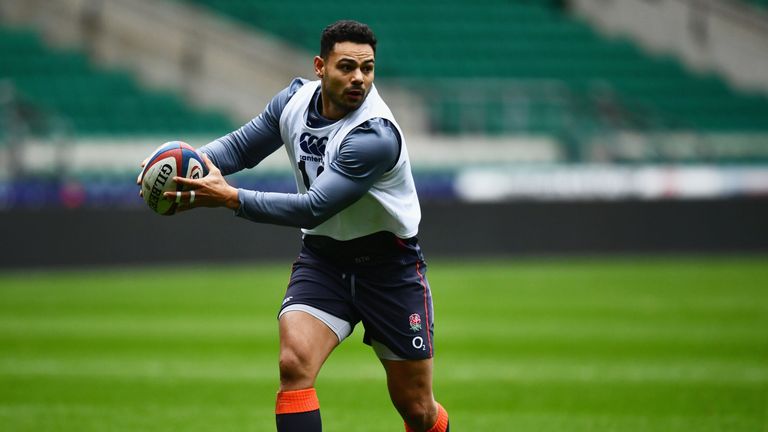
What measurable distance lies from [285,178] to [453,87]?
20.3 feet

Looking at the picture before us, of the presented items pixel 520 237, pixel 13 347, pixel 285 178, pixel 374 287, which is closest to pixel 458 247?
pixel 520 237

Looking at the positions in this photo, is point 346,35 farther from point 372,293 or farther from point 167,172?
point 372,293

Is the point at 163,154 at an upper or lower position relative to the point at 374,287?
upper

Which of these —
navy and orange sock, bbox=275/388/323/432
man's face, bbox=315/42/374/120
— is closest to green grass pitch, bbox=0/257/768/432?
navy and orange sock, bbox=275/388/323/432

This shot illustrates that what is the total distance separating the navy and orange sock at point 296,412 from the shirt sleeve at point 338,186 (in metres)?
0.84

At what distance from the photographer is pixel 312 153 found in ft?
20.2

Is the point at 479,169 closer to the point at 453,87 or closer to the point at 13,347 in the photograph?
the point at 453,87

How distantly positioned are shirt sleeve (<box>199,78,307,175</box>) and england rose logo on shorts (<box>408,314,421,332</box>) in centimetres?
122

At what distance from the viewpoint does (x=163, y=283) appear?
1845cm

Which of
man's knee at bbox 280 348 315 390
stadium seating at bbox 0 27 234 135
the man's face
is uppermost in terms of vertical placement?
stadium seating at bbox 0 27 234 135

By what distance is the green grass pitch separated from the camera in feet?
28.3

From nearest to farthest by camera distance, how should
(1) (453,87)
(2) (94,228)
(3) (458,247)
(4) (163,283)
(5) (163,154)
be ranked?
(5) (163,154), (4) (163,283), (2) (94,228), (3) (458,247), (1) (453,87)

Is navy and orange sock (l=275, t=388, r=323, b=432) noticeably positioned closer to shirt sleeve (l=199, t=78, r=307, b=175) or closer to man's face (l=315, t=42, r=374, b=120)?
shirt sleeve (l=199, t=78, r=307, b=175)

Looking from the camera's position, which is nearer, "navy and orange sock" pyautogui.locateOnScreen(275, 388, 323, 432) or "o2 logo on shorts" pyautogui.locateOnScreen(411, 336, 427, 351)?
"navy and orange sock" pyautogui.locateOnScreen(275, 388, 323, 432)
